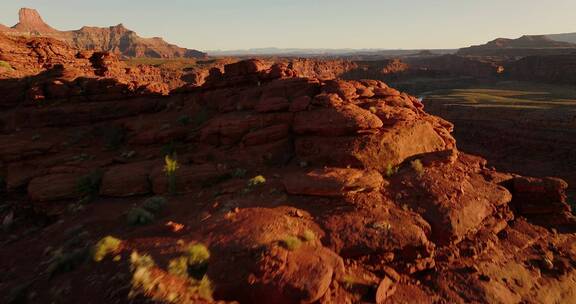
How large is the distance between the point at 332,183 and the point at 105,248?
6.50m

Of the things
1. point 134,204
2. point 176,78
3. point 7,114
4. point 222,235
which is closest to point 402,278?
point 222,235

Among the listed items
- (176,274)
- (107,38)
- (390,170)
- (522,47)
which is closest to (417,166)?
(390,170)

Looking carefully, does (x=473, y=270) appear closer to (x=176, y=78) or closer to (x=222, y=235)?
(x=222, y=235)

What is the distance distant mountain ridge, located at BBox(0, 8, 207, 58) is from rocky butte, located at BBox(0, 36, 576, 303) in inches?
6033

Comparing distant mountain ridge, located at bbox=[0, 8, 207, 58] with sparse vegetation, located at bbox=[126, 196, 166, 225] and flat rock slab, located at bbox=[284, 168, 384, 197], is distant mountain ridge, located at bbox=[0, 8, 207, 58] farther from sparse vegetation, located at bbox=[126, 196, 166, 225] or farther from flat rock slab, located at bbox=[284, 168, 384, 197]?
flat rock slab, located at bbox=[284, 168, 384, 197]

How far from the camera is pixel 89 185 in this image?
13469 mm

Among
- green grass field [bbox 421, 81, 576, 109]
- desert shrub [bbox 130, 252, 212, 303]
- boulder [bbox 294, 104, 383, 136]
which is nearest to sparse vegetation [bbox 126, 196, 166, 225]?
desert shrub [bbox 130, 252, 212, 303]

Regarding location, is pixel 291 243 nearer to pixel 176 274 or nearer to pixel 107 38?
pixel 176 274

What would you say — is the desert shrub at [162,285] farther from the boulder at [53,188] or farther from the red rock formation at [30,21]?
the red rock formation at [30,21]

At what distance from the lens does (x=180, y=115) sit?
17.8 m

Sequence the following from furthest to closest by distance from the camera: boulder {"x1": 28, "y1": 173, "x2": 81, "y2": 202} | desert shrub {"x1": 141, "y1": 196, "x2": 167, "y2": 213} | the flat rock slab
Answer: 1. boulder {"x1": 28, "y1": 173, "x2": 81, "y2": 202}
2. desert shrub {"x1": 141, "y1": 196, "x2": 167, "y2": 213}
3. the flat rock slab

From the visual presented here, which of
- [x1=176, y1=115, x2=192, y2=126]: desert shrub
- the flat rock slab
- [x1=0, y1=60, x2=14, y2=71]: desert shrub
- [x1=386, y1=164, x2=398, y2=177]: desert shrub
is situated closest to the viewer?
the flat rock slab

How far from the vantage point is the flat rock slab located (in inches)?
406

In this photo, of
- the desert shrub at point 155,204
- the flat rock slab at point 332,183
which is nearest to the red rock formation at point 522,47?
the flat rock slab at point 332,183
